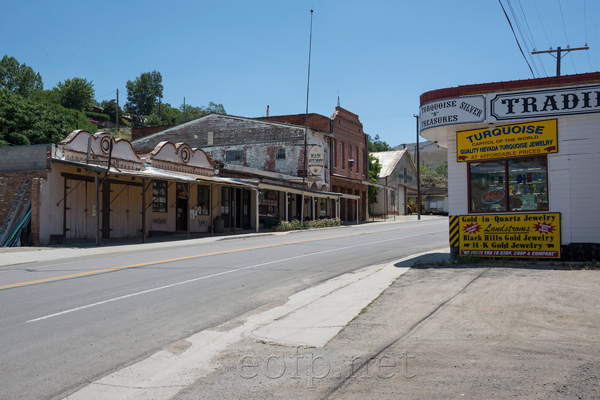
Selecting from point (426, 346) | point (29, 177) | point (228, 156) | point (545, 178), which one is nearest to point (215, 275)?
point (426, 346)

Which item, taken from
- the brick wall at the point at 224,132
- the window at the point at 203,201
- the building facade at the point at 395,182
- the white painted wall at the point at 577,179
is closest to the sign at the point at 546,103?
the white painted wall at the point at 577,179

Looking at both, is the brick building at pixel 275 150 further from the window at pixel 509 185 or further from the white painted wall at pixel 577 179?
the white painted wall at pixel 577 179

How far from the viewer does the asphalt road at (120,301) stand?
225 inches

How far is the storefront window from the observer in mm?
36281

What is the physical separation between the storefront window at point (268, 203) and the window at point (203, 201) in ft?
19.4

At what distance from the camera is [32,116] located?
149 ft

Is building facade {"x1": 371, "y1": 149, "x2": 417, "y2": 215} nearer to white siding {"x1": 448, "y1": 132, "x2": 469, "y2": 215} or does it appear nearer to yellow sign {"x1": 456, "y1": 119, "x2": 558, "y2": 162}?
white siding {"x1": 448, "y1": 132, "x2": 469, "y2": 215}

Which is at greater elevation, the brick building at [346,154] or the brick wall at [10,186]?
the brick building at [346,154]

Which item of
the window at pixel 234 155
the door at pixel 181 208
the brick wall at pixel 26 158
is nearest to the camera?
the brick wall at pixel 26 158

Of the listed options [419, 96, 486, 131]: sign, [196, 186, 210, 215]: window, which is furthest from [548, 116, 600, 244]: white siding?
[196, 186, 210, 215]: window

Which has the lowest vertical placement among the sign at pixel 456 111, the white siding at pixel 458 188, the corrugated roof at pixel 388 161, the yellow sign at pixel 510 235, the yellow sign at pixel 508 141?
the yellow sign at pixel 510 235

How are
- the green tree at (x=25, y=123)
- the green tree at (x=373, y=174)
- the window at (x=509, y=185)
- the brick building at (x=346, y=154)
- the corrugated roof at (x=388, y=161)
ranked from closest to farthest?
the window at (x=509, y=185) < the green tree at (x=25, y=123) < the brick building at (x=346, y=154) < the green tree at (x=373, y=174) < the corrugated roof at (x=388, y=161)

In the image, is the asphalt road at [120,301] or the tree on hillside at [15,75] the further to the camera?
the tree on hillside at [15,75]

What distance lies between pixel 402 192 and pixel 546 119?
55188 millimetres
